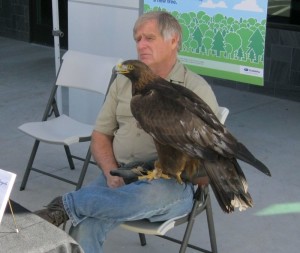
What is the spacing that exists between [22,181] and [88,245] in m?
1.97

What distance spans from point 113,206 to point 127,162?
0.51 m

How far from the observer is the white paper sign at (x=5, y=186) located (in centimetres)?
203

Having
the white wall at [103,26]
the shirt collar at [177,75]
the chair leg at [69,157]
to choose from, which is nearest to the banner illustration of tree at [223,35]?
the white wall at [103,26]

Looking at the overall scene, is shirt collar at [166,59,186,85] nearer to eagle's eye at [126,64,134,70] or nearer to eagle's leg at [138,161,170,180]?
eagle's eye at [126,64,134,70]

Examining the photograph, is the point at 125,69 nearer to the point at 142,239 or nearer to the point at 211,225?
the point at 211,225

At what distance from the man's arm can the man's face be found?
48 cm

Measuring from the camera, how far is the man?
282 cm

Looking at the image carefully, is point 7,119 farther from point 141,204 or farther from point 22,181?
point 141,204

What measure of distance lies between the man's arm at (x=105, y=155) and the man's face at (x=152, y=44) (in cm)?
48

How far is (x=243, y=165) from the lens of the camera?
5129 millimetres

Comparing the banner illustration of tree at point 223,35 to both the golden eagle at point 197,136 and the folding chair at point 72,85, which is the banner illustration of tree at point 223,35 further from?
the golden eagle at point 197,136

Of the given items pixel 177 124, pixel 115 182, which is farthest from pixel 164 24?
pixel 115 182

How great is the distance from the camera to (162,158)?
2.91 metres

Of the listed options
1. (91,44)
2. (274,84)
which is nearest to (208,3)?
(91,44)
